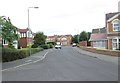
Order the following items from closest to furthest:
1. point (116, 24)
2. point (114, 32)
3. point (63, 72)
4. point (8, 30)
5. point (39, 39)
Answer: point (63, 72) < point (8, 30) < point (114, 32) < point (116, 24) < point (39, 39)

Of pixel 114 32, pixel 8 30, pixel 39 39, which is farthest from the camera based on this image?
pixel 39 39

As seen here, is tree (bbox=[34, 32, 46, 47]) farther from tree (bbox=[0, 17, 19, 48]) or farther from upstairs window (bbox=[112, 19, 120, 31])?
tree (bbox=[0, 17, 19, 48])

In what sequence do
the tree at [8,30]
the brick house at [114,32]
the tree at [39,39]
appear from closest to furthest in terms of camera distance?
the tree at [8,30], the brick house at [114,32], the tree at [39,39]

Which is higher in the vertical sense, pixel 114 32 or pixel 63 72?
pixel 114 32

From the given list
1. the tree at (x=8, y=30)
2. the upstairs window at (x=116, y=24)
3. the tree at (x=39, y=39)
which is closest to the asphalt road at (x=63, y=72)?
the tree at (x=8, y=30)

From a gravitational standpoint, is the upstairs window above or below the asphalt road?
above

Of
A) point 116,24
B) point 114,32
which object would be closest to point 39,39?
point 116,24

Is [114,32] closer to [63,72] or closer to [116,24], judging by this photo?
[116,24]

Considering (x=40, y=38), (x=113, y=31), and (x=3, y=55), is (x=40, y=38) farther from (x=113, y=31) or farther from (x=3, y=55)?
(x=3, y=55)

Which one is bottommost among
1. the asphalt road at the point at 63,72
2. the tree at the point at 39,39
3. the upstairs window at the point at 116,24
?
the asphalt road at the point at 63,72

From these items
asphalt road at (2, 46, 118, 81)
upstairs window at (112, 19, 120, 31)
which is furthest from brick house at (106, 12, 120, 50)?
asphalt road at (2, 46, 118, 81)

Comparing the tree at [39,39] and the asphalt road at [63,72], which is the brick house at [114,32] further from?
the tree at [39,39]

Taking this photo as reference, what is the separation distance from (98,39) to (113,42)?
1315 centimetres

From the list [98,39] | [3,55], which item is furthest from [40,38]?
[3,55]
